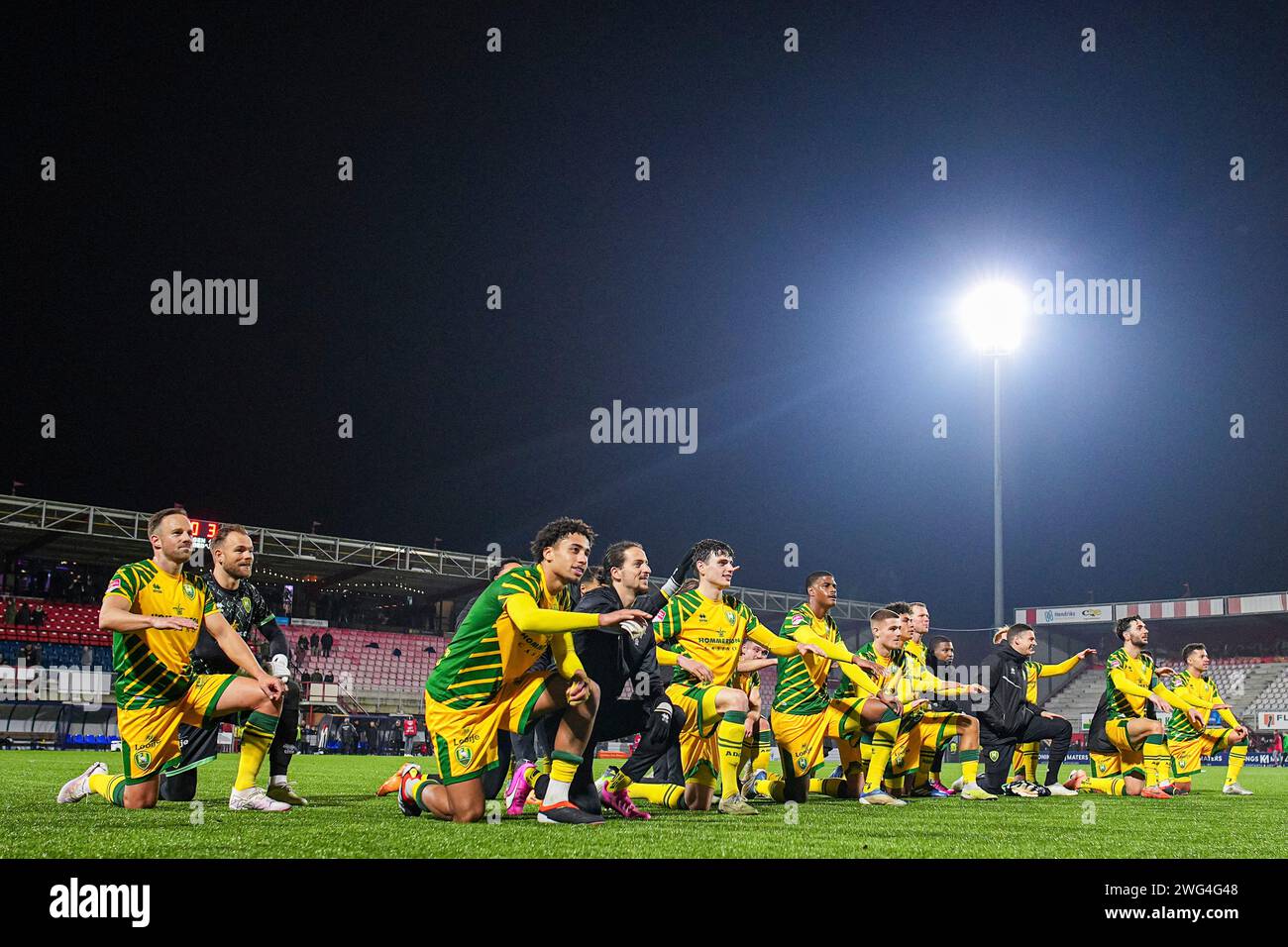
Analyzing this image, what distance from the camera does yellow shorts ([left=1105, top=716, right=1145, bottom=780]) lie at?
39.8 ft

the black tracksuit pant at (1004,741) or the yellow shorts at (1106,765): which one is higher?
the black tracksuit pant at (1004,741)


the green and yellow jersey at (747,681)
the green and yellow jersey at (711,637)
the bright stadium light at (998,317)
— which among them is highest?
the bright stadium light at (998,317)

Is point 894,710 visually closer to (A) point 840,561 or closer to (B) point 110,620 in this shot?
(B) point 110,620

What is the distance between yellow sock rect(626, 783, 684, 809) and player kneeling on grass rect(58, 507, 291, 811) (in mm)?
2928

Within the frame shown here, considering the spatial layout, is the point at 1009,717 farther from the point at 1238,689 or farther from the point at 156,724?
the point at 1238,689

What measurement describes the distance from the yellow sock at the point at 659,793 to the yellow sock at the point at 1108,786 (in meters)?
6.24

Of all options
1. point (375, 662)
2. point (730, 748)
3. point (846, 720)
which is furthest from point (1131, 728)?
point (375, 662)

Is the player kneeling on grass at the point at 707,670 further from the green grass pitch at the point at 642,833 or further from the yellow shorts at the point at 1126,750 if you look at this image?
the yellow shorts at the point at 1126,750

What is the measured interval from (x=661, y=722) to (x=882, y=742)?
234 centimetres

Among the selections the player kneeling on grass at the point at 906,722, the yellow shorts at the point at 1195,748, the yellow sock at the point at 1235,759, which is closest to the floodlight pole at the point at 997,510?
the yellow sock at the point at 1235,759

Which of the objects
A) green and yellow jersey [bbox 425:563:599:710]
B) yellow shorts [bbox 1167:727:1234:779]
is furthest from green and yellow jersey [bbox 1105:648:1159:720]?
green and yellow jersey [bbox 425:563:599:710]

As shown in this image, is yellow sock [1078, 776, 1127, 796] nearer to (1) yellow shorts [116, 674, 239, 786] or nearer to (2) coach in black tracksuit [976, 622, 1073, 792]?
(2) coach in black tracksuit [976, 622, 1073, 792]

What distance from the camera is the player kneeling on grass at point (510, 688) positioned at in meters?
5.95
